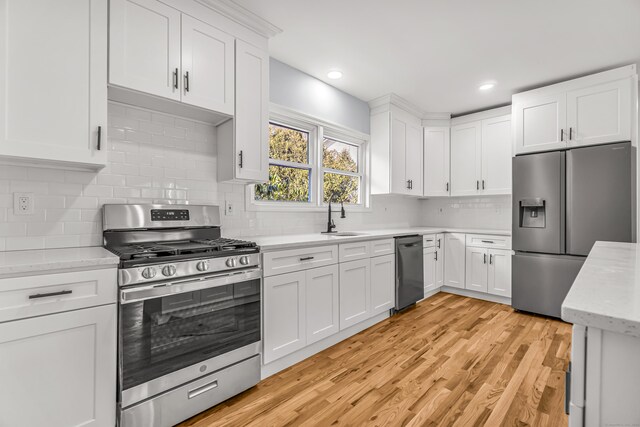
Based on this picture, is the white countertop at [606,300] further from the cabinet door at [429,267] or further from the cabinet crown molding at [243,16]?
the cabinet door at [429,267]

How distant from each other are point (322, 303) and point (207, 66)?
1954 mm

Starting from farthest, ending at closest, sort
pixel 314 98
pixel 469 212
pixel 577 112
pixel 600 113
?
pixel 469 212, pixel 314 98, pixel 577 112, pixel 600 113

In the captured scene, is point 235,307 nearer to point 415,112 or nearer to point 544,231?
point 544,231

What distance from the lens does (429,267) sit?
13.2 feet

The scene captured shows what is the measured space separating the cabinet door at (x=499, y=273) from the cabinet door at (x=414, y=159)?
1.26 m

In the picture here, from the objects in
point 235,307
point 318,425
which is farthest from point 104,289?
point 318,425

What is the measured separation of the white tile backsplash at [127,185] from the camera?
175cm

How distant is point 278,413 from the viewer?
1801 mm

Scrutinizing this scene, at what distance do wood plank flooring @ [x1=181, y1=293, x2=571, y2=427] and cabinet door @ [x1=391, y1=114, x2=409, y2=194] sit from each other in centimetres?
177

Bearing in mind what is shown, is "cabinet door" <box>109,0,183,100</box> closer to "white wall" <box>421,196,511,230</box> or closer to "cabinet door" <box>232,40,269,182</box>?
"cabinet door" <box>232,40,269,182</box>

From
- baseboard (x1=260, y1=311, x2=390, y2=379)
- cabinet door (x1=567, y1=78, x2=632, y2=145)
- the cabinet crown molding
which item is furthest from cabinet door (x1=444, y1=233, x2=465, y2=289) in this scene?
the cabinet crown molding

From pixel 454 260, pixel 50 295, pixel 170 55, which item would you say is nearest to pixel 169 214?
pixel 50 295

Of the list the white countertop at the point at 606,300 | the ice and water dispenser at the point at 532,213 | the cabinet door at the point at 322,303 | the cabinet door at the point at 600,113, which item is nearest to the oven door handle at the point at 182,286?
the cabinet door at the point at 322,303

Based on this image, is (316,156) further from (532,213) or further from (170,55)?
Answer: (532,213)
